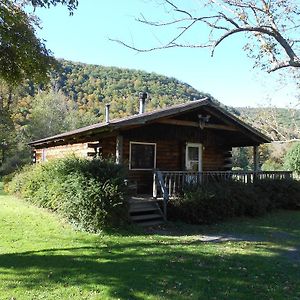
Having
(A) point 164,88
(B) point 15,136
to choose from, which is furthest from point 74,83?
(B) point 15,136

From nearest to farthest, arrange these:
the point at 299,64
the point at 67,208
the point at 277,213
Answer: the point at 299,64 < the point at 67,208 < the point at 277,213

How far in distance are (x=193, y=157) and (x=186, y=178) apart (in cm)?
408

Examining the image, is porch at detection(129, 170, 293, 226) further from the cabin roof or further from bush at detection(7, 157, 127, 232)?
the cabin roof

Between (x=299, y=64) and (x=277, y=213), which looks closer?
(x=299, y=64)

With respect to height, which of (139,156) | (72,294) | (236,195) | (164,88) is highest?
(164,88)

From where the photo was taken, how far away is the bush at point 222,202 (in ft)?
44.0

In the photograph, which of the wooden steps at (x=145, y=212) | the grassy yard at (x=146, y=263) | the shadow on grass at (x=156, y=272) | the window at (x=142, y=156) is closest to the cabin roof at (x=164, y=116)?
the window at (x=142, y=156)

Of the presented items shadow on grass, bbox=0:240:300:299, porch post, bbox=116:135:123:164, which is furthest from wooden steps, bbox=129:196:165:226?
shadow on grass, bbox=0:240:300:299

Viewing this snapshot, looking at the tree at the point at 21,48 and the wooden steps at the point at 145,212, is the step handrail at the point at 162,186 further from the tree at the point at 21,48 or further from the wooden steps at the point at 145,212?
the tree at the point at 21,48

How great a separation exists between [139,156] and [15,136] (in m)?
28.2

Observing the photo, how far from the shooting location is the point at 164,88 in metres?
64.6

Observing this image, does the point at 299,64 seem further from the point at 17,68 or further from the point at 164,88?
the point at 164,88

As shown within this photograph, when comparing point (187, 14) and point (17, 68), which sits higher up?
point (187, 14)

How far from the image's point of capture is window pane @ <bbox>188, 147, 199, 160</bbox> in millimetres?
18938
